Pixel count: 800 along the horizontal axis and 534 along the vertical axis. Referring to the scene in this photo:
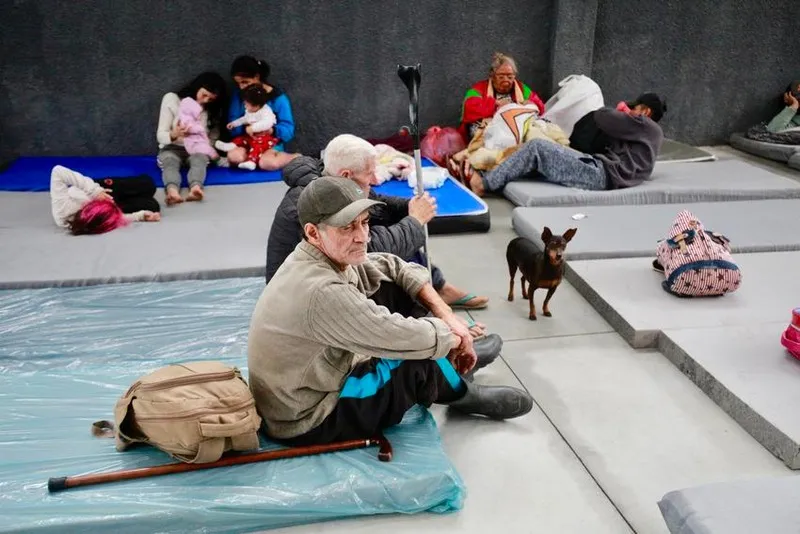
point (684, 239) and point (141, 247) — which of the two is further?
point (141, 247)

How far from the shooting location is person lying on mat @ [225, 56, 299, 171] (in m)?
5.95

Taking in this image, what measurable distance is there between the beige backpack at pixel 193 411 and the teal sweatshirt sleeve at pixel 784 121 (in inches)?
263

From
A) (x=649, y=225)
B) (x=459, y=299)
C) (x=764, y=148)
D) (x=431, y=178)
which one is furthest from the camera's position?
(x=764, y=148)

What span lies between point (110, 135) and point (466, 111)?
3217 mm

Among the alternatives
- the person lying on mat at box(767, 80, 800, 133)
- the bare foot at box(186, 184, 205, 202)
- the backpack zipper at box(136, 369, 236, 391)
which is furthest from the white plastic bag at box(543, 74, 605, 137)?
the backpack zipper at box(136, 369, 236, 391)

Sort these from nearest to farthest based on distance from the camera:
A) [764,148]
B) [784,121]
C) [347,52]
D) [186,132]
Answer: [186,132] → [347,52] → [764,148] → [784,121]

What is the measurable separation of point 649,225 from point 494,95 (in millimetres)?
2181

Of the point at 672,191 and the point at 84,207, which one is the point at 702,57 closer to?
the point at 672,191

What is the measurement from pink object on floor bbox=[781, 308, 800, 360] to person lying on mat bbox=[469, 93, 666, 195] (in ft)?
7.83

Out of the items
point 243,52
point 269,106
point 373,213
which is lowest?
point 373,213

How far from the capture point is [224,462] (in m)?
2.24

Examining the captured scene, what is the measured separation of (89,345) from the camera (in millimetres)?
3146

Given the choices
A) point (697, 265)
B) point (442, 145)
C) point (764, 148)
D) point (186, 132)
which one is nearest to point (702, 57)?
point (764, 148)

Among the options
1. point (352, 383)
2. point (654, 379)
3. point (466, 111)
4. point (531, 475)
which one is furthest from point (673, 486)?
point (466, 111)
